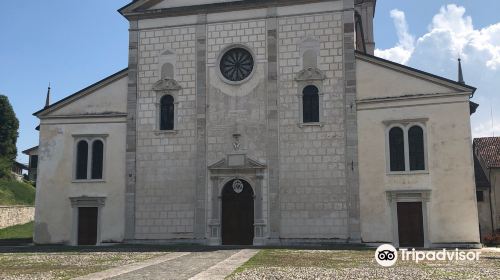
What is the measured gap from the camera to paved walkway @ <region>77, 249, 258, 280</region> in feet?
37.7

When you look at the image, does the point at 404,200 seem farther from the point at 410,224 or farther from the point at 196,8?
the point at 196,8

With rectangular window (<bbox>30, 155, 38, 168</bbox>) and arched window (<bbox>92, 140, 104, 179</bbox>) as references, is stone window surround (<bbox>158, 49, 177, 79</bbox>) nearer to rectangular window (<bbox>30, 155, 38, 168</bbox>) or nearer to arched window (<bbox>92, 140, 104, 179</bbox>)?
arched window (<bbox>92, 140, 104, 179</bbox>)

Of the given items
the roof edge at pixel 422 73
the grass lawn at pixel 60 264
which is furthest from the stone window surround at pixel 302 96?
the grass lawn at pixel 60 264

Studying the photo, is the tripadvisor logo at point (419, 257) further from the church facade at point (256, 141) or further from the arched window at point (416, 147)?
the arched window at point (416, 147)

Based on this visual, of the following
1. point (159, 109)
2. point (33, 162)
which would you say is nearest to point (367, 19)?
point (159, 109)

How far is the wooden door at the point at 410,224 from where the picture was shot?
821 inches

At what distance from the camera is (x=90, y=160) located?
24156 mm

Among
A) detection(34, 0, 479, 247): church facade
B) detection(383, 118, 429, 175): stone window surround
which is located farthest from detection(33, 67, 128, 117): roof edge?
detection(383, 118, 429, 175): stone window surround

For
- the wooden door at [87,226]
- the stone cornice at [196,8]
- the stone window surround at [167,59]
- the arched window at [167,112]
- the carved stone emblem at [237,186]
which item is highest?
the stone cornice at [196,8]

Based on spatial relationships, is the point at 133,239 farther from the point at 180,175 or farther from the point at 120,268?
the point at 120,268

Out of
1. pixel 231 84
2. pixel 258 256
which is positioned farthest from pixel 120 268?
pixel 231 84

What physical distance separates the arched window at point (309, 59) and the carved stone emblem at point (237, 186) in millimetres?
5888

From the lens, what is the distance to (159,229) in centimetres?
2297

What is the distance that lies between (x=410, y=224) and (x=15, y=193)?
34486 millimetres
